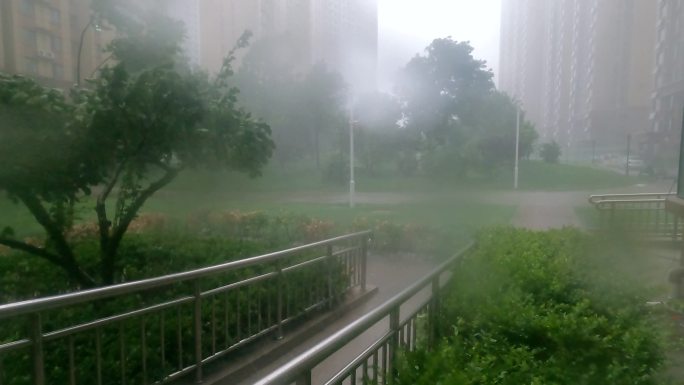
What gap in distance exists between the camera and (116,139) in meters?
5.15

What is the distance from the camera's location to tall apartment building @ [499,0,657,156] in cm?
675

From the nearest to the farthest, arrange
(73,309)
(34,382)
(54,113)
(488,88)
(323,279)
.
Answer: (34,382) → (73,309) → (54,113) → (323,279) → (488,88)

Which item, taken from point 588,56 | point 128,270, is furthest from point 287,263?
point 588,56

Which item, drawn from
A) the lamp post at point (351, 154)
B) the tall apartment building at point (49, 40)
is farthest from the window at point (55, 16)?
the lamp post at point (351, 154)

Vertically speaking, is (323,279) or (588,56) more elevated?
(588,56)

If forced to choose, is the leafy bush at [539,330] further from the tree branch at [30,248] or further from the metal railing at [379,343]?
the tree branch at [30,248]

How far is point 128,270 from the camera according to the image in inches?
236

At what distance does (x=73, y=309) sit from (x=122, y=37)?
2599 mm

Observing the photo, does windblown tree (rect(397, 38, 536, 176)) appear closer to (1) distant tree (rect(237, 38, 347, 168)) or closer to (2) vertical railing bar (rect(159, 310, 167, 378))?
(1) distant tree (rect(237, 38, 347, 168))

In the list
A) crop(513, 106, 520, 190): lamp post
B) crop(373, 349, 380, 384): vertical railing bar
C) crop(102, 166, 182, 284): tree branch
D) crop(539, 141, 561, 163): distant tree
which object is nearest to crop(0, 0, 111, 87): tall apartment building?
crop(102, 166, 182, 284): tree branch

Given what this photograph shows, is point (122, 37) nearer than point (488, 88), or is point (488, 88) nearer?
point (122, 37)

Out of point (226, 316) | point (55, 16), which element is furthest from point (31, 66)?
point (226, 316)

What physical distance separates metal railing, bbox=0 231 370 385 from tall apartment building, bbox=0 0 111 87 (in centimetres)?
188

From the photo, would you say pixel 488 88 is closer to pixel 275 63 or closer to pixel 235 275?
pixel 275 63
